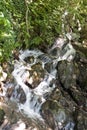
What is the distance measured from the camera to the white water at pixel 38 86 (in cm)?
849

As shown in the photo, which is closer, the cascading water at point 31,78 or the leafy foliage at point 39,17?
the cascading water at point 31,78

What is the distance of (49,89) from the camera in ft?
31.6

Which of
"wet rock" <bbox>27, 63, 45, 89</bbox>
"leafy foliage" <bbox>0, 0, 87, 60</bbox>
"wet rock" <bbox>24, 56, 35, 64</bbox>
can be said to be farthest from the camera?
"wet rock" <bbox>24, 56, 35, 64</bbox>

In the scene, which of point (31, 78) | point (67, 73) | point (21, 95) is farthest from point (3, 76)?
point (67, 73)

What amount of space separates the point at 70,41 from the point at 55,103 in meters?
5.54

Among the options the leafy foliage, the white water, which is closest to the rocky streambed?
the white water

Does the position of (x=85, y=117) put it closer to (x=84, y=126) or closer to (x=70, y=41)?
(x=84, y=126)

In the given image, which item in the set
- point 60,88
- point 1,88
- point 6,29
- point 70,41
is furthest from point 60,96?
point 70,41

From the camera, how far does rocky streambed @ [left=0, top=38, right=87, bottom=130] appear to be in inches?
302

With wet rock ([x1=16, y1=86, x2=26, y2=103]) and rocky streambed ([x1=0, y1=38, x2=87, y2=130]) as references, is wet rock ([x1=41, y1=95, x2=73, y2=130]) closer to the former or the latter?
rocky streambed ([x1=0, y1=38, x2=87, y2=130])

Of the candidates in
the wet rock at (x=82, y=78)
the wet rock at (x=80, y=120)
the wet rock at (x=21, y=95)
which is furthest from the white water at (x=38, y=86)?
the wet rock at (x=80, y=120)

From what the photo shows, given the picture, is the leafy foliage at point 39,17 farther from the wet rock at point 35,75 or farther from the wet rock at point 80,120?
the wet rock at point 80,120

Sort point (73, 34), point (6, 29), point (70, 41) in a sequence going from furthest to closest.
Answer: point (73, 34), point (70, 41), point (6, 29)

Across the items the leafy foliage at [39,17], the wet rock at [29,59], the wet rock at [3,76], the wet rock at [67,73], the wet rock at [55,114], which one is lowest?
the wet rock at [55,114]
